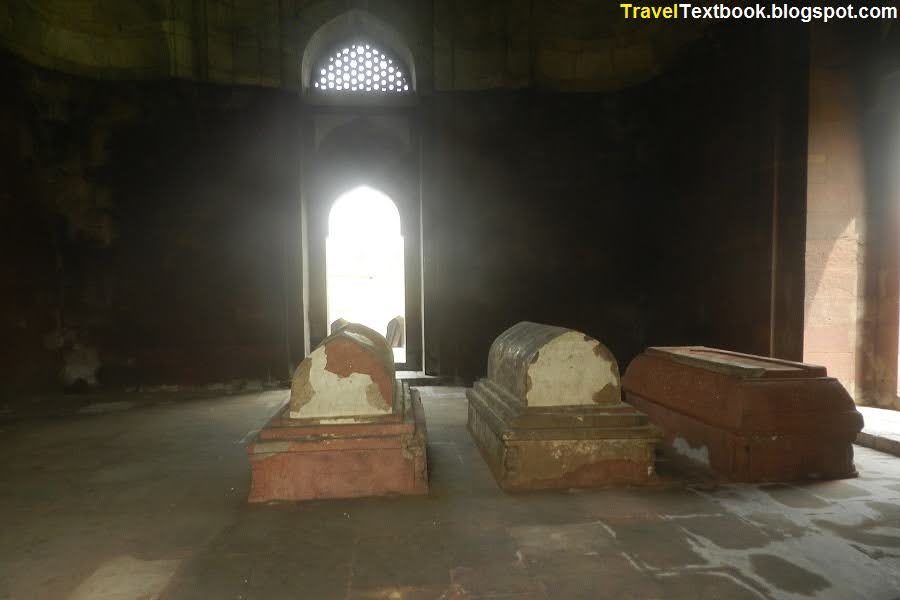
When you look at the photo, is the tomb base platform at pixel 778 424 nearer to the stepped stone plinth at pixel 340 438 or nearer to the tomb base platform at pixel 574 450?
the tomb base platform at pixel 574 450

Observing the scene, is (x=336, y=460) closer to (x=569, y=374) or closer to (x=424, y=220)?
(x=569, y=374)

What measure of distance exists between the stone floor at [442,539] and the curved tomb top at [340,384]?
→ 587mm

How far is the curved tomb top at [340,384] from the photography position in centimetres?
336

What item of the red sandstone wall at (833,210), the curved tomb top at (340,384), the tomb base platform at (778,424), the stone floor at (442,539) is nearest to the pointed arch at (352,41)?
the red sandstone wall at (833,210)

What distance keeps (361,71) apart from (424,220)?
253 centimetres

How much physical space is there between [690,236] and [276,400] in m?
5.83

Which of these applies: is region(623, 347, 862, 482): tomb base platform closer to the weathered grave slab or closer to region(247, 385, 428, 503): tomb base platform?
the weathered grave slab

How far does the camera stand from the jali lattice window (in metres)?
7.56

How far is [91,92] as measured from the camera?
21.6ft

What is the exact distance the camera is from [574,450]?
3402 mm

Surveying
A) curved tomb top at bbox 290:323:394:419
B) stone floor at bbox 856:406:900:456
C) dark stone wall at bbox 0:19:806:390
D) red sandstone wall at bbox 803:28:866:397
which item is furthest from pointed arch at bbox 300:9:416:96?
stone floor at bbox 856:406:900:456

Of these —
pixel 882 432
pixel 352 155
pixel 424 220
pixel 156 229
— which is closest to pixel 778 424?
pixel 882 432

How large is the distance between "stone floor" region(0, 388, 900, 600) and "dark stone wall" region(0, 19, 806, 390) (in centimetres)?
301

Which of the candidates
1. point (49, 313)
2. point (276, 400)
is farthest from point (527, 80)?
point (49, 313)
